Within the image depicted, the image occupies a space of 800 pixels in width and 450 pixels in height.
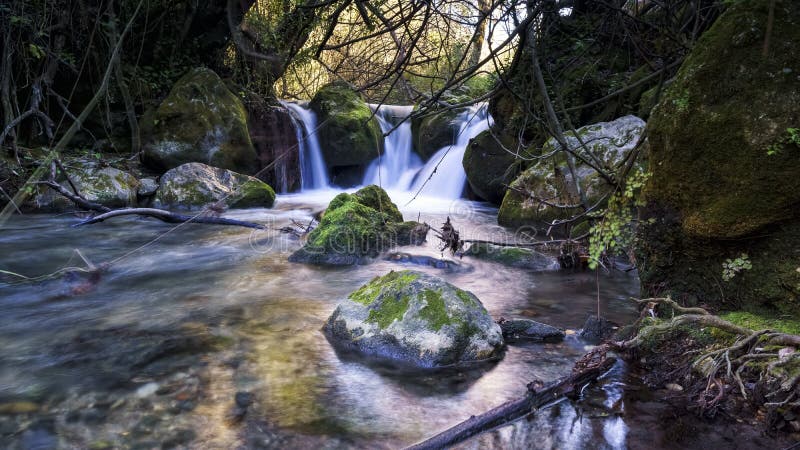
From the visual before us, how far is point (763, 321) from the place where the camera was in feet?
8.77

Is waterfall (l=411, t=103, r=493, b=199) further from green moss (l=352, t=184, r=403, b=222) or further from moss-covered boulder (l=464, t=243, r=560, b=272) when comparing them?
moss-covered boulder (l=464, t=243, r=560, b=272)

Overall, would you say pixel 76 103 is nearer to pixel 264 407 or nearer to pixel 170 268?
pixel 170 268

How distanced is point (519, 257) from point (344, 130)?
812 cm

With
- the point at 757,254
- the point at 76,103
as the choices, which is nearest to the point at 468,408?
the point at 757,254

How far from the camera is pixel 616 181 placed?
3039mm

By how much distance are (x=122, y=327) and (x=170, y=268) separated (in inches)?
83.1

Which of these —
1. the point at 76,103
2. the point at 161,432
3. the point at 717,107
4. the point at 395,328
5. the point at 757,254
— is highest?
the point at 76,103

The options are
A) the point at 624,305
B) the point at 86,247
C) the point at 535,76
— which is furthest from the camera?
the point at 86,247

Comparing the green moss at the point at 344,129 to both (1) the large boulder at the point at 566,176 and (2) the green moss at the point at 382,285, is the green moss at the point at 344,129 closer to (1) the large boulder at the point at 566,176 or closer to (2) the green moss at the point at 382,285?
(1) the large boulder at the point at 566,176

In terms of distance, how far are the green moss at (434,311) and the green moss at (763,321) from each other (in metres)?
1.61

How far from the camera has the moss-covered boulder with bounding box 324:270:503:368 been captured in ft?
11.0

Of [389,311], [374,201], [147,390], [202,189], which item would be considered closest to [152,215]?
[374,201]

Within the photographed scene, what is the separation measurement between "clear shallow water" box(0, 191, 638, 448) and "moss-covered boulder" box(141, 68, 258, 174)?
16.2 feet

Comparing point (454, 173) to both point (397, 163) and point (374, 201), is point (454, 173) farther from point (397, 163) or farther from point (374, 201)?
point (374, 201)
